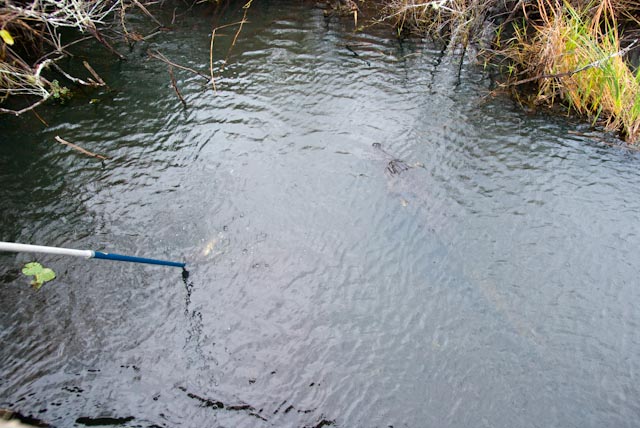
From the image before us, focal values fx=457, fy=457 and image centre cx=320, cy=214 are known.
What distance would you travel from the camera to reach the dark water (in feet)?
9.45

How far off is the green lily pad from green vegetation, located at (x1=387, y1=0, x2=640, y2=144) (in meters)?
4.66

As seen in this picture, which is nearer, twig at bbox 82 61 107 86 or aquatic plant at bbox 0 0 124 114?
aquatic plant at bbox 0 0 124 114

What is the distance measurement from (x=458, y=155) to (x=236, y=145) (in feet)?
7.53

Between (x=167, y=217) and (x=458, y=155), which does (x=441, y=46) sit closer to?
(x=458, y=155)

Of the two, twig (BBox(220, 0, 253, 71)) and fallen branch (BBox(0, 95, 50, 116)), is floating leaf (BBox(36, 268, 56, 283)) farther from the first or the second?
twig (BBox(220, 0, 253, 71))

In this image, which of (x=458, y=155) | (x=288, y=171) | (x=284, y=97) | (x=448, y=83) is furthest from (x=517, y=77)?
(x=288, y=171)

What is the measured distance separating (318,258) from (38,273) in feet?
6.84

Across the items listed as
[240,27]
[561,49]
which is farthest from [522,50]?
[240,27]

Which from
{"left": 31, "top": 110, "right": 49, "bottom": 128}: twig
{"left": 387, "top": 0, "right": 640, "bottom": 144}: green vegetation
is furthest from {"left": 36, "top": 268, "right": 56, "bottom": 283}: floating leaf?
{"left": 387, "top": 0, "right": 640, "bottom": 144}: green vegetation

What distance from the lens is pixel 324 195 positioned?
4.29 m

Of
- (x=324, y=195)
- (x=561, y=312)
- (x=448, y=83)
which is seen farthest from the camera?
(x=448, y=83)

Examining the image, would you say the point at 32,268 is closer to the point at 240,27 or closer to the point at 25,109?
the point at 25,109

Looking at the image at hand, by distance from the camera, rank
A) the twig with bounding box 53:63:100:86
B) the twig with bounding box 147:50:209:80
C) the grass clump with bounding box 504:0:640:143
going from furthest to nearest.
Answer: the twig with bounding box 147:50:209:80 < the twig with bounding box 53:63:100:86 < the grass clump with bounding box 504:0:640:143

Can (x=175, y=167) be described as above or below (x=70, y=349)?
above
